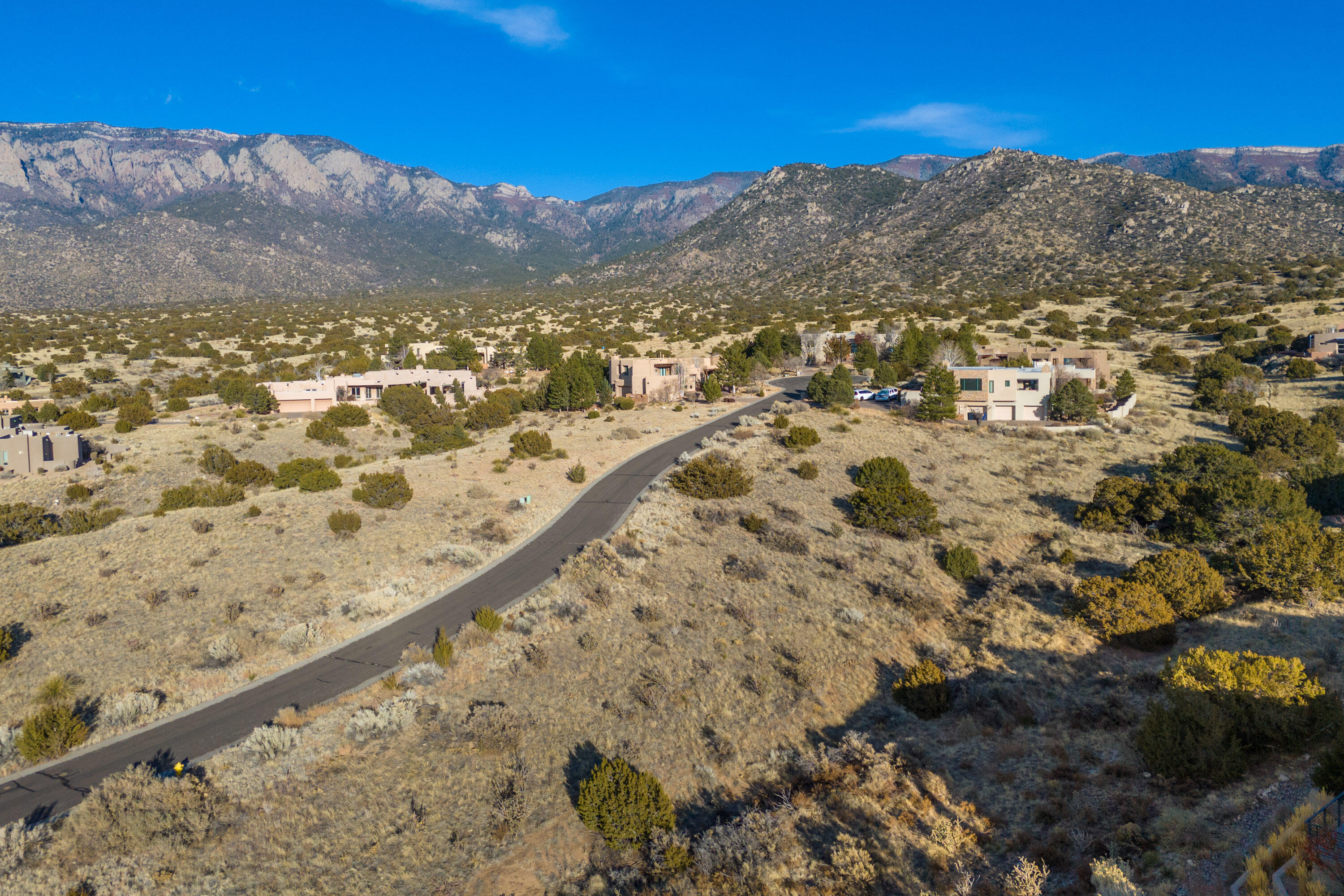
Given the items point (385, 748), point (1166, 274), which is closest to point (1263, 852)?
point (385, 748)

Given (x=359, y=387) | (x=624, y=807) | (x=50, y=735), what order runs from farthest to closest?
1. (x=359, y=387)
2. (x=50, y=735)
3. (x=624, y=807)

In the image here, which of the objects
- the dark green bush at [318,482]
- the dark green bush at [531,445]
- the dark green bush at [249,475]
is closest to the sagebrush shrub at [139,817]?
the dark green bush at [318,482]

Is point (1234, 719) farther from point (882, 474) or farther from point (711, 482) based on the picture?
point (711, 482)

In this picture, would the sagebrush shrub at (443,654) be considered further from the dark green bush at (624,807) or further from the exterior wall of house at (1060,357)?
the exterior wall of house at (1060,357)

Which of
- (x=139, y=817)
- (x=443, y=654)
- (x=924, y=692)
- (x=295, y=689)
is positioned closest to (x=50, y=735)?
(x=295, y=689)

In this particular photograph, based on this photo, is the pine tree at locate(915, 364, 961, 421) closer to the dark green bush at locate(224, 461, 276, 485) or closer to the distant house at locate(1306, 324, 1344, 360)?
the distant house at locate(1306, 324, 1344, 360)
